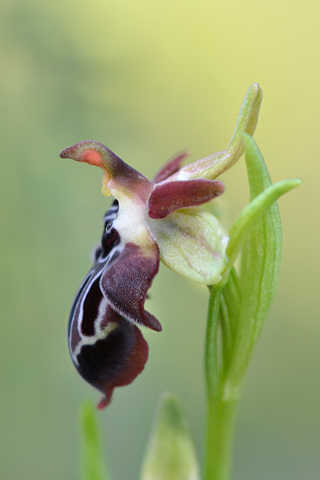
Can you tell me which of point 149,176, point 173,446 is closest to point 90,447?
point 173,446

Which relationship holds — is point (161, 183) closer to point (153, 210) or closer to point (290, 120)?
point (153, 210)

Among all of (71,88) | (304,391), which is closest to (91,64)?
(71,88)

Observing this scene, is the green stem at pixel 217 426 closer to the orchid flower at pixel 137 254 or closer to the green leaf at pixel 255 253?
the green leaf at pixel 255 253

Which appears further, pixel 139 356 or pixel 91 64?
pixel 91 64

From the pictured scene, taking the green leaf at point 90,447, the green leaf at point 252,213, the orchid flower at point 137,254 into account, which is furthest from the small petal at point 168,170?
the green leaf at point 90,447

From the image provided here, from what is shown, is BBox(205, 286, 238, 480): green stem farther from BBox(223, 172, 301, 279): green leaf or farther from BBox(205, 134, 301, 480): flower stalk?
BBox(223, 172, 301, 279): green leaf

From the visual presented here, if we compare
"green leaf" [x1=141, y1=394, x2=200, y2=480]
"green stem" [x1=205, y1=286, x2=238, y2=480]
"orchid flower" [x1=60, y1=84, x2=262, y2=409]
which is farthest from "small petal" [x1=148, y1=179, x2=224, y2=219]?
"green leaf" [x1=141, y1=394, x2=200, y2=480]

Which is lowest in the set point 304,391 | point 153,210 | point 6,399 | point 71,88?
point 304,391

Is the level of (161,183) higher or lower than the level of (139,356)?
higher

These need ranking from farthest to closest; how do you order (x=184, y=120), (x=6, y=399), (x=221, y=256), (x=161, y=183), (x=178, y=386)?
(x=184, y=120) < (x=178, y=386) < (x=6, y=399) < (x=161, y=183) < (x=221, y=256)
